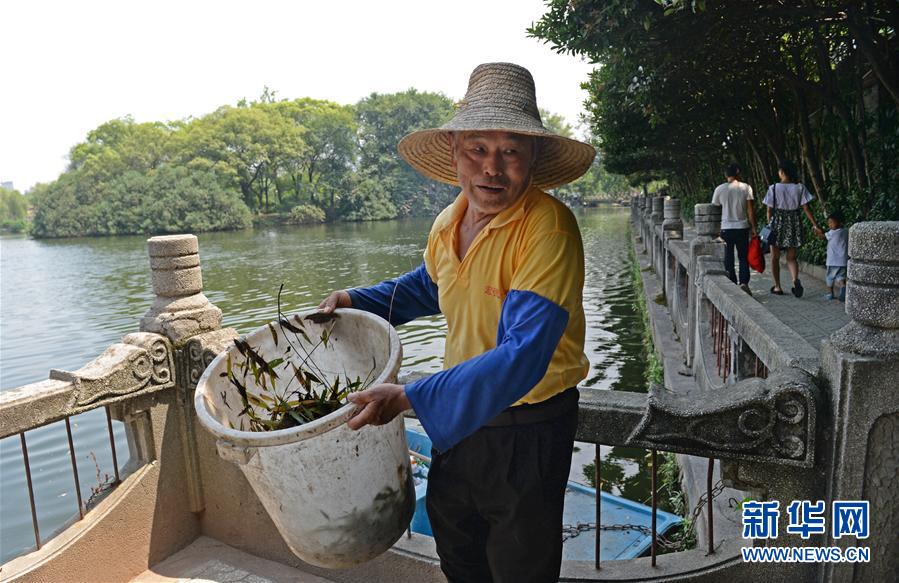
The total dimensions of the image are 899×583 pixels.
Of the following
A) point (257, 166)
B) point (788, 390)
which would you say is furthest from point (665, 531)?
point (257, 166)

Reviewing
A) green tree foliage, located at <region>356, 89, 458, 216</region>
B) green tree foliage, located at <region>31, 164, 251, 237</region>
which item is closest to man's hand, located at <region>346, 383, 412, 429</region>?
green tree foliage, located at <region>31, 164, 251, 237</region>

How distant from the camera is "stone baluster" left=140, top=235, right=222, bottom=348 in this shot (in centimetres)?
325

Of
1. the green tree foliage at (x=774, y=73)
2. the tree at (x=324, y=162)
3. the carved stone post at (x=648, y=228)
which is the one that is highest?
the tree at (x=324, y=162)

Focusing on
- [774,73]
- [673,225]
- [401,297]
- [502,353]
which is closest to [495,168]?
[502,353]

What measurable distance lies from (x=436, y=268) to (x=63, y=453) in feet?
34.9

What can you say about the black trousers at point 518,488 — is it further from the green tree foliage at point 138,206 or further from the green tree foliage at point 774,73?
the green tree foliage at point 138,206

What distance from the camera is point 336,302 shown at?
7.51ft

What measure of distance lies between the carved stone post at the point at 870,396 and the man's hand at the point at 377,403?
4.10 feet

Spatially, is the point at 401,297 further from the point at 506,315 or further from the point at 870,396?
the point at 870,396

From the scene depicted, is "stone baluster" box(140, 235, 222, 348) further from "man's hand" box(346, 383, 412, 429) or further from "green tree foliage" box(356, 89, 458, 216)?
"green tree foliage" box(356, 89, 458, 216)

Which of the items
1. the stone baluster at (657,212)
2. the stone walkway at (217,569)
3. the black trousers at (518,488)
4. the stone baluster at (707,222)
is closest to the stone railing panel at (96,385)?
the stone walkway at (217,569)

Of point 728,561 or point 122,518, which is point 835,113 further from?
point 122,518

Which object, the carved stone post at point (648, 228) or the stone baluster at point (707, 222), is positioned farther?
the carved stone post at point (648, 228)

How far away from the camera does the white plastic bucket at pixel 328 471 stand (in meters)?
1.69
